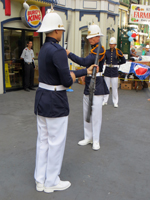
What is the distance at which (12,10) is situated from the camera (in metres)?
8.70

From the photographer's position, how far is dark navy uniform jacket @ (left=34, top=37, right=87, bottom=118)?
250 centimetres

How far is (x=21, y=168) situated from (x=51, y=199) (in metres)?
0.86

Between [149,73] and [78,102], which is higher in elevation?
[149,73]

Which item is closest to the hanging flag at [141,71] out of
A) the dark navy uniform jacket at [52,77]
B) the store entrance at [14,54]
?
the store entrance at [14,54]

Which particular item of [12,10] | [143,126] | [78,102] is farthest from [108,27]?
[143,126]

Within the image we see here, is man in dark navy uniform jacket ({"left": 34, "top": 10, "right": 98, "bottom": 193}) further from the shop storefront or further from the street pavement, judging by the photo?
the shop storefront

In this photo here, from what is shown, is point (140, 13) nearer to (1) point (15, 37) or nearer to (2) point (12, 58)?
(1) point (15, 37)

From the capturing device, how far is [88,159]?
380 cm

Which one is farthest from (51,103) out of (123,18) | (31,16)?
(123,18)

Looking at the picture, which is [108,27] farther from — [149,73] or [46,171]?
[46,171]

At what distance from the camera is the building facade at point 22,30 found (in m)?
8.71

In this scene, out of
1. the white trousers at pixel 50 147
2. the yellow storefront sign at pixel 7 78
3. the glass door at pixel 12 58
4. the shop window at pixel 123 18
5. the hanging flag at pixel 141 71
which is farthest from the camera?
the shop window at pixel 123 18

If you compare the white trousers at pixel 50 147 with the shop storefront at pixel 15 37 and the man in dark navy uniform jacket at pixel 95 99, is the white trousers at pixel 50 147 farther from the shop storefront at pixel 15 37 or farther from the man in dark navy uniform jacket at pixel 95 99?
the shop storefront at pixel 15 37

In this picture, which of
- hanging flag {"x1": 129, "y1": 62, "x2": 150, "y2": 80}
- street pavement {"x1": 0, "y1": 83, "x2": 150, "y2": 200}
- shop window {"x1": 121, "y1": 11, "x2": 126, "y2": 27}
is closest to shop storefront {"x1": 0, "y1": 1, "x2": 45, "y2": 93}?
street pavement {"x1": 0, "y1": 83, "x2": 150, "y2": 200}
